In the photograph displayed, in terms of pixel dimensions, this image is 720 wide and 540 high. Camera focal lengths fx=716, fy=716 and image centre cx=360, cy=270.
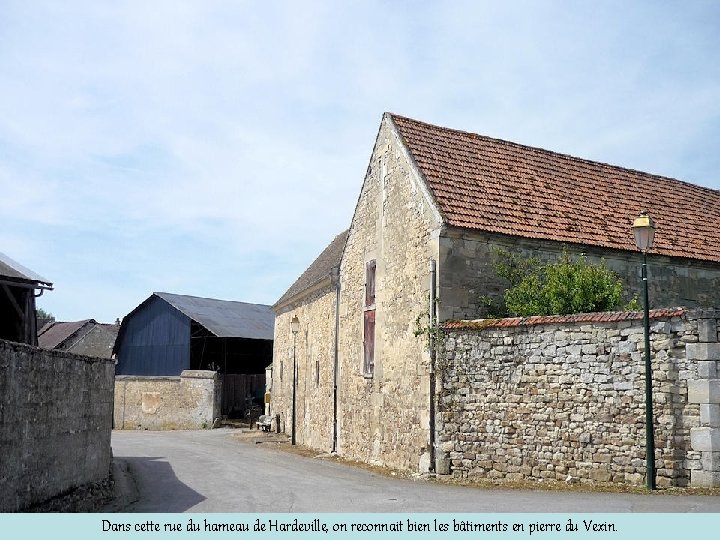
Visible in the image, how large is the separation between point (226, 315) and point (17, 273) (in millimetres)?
21255

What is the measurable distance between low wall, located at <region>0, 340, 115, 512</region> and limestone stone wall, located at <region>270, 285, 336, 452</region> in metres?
9.26

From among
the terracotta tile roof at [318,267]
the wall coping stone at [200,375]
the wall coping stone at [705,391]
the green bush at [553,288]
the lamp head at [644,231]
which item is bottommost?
the wall coping stone at [200,375]

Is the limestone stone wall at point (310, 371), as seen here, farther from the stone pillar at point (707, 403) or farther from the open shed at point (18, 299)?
the stone pillar at point (707, 403)

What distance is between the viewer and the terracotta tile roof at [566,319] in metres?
10.6

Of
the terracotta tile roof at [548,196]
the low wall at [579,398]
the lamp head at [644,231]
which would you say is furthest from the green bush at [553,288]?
the lamp head at [644,231]

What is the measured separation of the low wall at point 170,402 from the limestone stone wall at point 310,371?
3.33 metres

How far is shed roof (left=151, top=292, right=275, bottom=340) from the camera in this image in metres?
33.6

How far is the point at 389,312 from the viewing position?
644 inches

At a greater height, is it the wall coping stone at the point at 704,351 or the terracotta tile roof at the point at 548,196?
the terracotta tile roof at the point at 548,196

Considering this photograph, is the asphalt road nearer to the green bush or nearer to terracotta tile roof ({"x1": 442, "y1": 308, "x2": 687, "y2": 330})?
terracotta tile roof ({"x1": 442, "y1": 308, "x2": 687, "y2": 330})

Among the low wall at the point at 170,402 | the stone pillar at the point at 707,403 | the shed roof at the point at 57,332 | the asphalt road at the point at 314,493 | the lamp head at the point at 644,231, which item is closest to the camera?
the asphalt road at the point at 314,493

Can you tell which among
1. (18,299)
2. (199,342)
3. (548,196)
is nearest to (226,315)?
(199,342)

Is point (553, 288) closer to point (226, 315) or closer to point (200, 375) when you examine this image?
point (200, 375)
